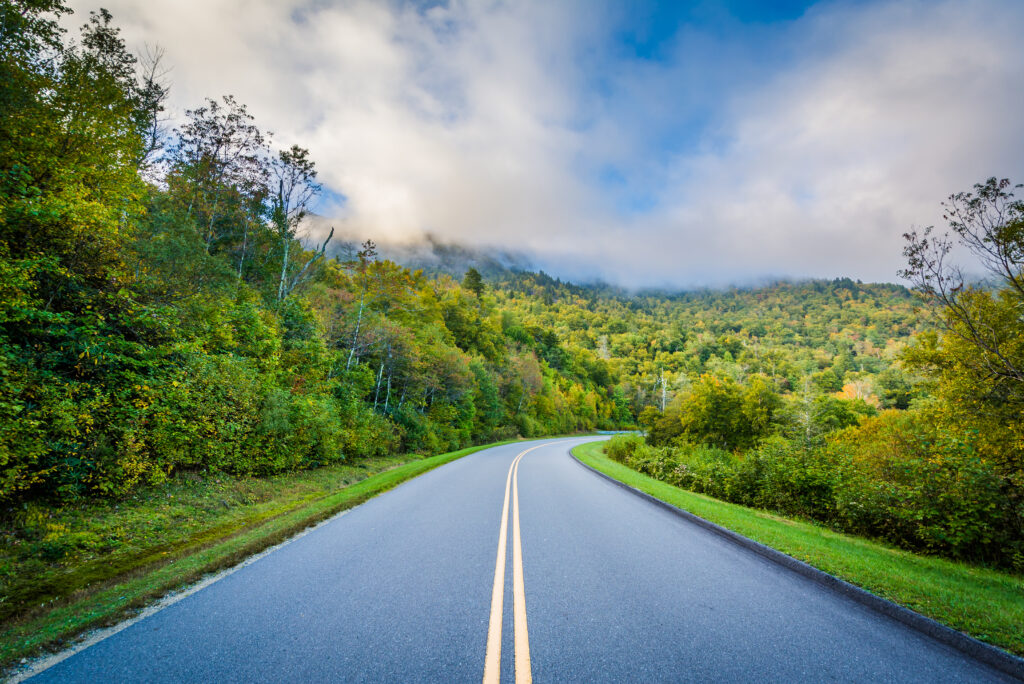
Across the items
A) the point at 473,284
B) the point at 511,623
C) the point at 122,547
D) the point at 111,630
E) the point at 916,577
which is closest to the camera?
the point at 111,630

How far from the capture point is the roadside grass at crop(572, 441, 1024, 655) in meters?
3.77

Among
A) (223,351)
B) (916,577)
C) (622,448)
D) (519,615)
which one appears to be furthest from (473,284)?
(519,615)

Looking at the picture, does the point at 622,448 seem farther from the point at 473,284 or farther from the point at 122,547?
the point at 473,284

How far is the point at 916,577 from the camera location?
208 inches

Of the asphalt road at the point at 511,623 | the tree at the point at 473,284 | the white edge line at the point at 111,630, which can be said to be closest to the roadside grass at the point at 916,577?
the asphalt road at the point at 511,623

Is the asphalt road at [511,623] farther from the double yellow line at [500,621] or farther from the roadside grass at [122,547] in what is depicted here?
the roadside grass at [122,547]

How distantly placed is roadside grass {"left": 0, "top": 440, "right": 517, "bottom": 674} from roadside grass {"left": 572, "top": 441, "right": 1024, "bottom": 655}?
7.96 m

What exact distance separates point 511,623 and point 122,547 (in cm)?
622

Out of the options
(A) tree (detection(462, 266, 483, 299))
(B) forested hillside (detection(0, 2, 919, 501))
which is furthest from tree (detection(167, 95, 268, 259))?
(A) tree (detection(462, 266, 483, 299))

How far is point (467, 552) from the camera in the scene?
5.76m

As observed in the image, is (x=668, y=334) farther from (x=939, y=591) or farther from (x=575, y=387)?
(x=939, y=591)

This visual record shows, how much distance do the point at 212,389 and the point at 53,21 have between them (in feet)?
27.5

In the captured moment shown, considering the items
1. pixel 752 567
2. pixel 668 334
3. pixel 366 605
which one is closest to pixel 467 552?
pixel 366 605

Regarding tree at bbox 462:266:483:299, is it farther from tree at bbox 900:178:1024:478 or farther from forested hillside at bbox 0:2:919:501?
tree at bbox 900:178:1024:478
